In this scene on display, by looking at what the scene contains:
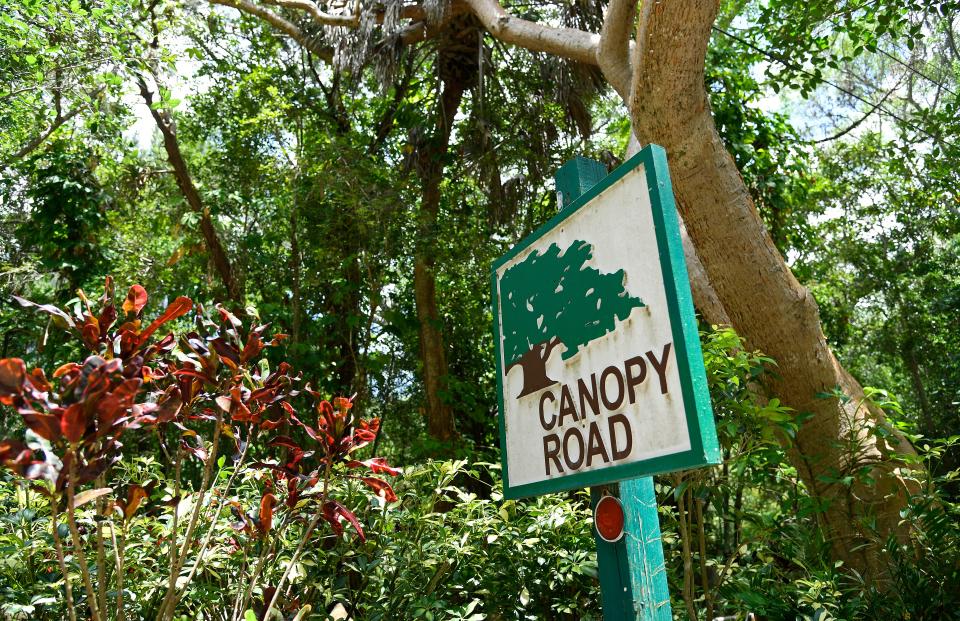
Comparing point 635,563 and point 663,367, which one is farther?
point 635,563

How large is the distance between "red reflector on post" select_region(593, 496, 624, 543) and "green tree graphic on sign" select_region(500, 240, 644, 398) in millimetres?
360

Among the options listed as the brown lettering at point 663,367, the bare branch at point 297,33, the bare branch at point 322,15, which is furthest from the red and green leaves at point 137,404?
the bare branch at point 297,33

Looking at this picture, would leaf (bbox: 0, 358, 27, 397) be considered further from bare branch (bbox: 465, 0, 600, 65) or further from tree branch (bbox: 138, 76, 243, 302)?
tree branch (bbox: 138, 76, 243, 302)

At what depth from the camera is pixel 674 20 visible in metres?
3.01

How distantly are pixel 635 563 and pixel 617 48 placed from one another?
312cm

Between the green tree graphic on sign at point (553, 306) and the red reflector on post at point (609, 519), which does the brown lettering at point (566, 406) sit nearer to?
the green tree graphic on sign at point (553, 306)

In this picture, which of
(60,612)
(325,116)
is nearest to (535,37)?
(325,116)

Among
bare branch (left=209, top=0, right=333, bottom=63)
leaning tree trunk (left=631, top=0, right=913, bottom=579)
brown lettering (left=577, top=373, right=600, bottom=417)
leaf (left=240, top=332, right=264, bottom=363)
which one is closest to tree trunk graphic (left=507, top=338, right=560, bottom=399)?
brown lettering (left=577, top=373, right=600, bottom=417)

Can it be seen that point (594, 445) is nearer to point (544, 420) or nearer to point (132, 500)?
point (544, 420)

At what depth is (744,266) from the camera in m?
3.28

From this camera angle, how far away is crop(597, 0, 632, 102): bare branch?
3906 millimetres

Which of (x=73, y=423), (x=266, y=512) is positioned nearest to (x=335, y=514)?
(x=266, y=512)

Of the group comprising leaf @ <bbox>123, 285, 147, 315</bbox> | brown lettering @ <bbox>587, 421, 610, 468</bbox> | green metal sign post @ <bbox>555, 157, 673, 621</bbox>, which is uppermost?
leaf @ <bbox>123, 285, 147, 315</bbox>

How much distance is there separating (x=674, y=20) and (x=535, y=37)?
2.27m
